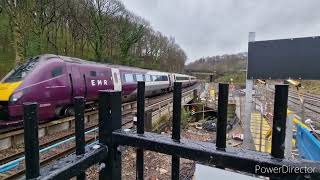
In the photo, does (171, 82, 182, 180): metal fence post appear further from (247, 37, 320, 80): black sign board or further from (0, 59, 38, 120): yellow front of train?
(0, 59, 38, 120): yellow front of train

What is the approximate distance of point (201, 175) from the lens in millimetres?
2367

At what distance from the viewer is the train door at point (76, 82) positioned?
1127cm

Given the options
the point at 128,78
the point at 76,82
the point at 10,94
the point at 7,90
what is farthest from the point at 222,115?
the point at 128,78

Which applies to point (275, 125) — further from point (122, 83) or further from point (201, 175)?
point (122, 83)

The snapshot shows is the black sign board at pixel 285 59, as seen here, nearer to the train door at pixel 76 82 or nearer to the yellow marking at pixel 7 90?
the yellow marking at pixel 7 90

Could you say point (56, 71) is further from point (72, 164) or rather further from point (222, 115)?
point (222, 115)

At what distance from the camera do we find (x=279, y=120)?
114 cm

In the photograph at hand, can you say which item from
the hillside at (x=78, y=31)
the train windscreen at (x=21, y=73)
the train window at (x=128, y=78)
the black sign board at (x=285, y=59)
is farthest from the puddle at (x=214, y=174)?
the hillside at (x=78, y=31)

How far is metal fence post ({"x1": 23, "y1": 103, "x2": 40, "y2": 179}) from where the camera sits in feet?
3.59

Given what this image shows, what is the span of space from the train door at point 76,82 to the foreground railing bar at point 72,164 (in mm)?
10402

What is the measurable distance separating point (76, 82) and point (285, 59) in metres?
9.10

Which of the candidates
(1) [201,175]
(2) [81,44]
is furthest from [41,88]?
(2) [81,44]

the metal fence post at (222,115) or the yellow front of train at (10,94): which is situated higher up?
the metal fence post at (222,115)

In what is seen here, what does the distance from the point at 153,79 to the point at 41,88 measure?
13642 millimetres
